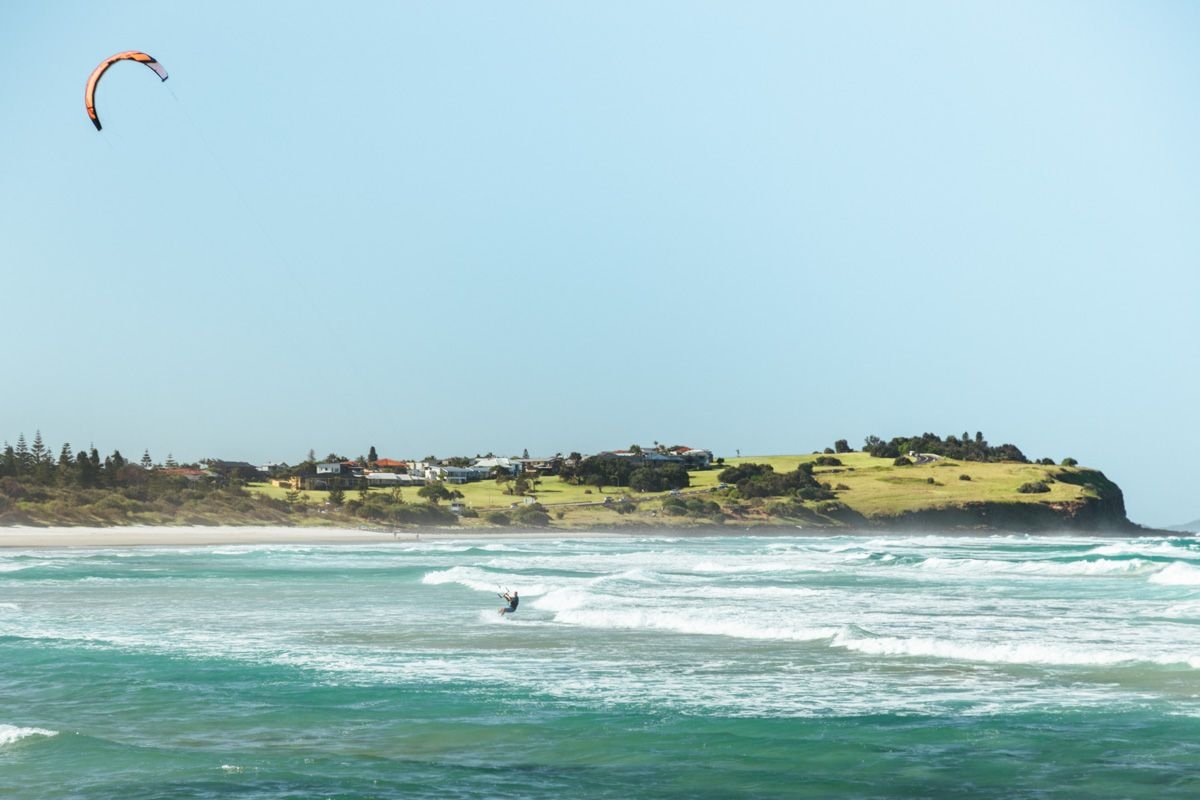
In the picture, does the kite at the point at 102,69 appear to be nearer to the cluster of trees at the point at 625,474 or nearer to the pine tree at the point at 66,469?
the pine tree at the point at 66,469

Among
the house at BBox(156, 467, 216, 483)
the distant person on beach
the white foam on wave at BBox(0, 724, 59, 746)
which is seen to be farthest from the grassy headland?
the white foam on wave at BBox(0, 724, 59, 746)

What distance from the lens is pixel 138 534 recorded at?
76625 mm

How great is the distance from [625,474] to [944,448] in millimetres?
60256

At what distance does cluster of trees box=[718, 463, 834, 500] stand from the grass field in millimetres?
2086

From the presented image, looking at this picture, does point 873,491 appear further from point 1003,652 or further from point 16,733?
point 16,733

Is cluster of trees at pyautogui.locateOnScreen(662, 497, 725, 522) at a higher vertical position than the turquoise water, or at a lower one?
higher

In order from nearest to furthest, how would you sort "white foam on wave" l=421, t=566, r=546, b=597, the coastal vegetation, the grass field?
1. "white foam on wave" l=421, t=566, r=546, b=597
2. the coastal vegetation
3. the grass field

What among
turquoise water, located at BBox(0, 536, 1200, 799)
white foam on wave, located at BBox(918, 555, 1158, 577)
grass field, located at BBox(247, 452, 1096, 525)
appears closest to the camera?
turquoise water, located at BBox(0, 536, 1200, 799)

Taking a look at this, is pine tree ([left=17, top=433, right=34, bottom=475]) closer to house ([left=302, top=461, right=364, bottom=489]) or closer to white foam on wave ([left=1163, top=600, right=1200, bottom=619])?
house ([left=302, top=461, right=364, bottom=489])

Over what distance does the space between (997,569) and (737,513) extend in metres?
69.3

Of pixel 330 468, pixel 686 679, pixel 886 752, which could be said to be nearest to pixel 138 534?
pixel 686 679

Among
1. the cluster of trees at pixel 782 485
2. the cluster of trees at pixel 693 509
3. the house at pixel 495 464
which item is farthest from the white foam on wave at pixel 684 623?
the house at pixel 495 464

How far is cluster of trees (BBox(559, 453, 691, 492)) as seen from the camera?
13725 centimetres

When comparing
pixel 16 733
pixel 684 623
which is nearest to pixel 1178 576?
pixel 684 623
